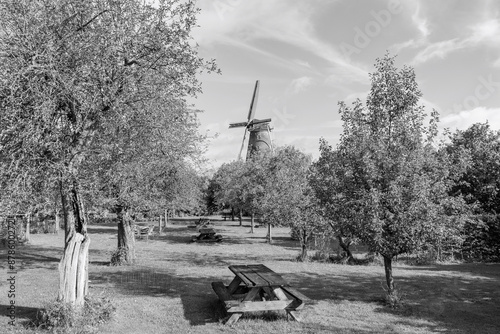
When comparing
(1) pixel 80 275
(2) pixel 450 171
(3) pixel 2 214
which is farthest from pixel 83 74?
(2) pixel 450 171

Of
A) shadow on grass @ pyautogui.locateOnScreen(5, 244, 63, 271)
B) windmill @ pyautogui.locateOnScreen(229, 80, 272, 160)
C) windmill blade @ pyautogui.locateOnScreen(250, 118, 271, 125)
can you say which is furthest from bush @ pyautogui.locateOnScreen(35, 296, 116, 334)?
windmill blade @ pyautogui.locateOnScreen(250, 118, 271, 125)

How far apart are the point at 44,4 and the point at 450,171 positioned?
13.8 metres

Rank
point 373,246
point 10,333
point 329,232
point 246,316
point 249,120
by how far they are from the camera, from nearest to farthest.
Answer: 1. point 10,333
2. point 246,316
3. point 373,246
4. point 329,232
5. point 249,120

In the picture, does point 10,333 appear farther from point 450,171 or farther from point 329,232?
point 329,232

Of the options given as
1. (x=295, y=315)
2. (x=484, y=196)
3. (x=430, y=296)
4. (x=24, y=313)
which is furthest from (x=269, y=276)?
(x=484, y=196)

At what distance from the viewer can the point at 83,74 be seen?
32.7 feet

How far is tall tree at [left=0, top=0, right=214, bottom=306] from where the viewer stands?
30.8ft

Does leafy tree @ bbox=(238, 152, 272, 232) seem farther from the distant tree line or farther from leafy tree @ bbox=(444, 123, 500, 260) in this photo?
the distant tree line

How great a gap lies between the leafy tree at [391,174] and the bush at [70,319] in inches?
333

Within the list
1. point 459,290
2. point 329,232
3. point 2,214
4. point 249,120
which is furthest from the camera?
point 249,120

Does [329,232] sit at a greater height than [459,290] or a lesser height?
greater

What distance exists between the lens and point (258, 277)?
12055 mm

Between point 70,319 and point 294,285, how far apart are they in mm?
9509

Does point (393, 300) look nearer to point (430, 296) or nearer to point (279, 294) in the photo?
point (430, 296)
